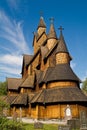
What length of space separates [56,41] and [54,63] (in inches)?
186

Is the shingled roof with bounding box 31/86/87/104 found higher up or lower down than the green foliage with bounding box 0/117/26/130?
higher up

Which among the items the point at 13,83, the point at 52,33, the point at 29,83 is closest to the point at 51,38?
the point at 52,33

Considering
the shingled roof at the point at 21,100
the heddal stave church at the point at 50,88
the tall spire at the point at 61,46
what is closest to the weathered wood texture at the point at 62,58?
the heddal stave church at the point at 50,88

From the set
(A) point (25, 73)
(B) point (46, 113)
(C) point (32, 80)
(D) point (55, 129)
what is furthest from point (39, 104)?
(A) point (25, 73)

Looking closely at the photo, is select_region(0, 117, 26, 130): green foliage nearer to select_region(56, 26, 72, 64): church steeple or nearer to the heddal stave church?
the heddal stave church

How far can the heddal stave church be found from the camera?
32125 millimetres

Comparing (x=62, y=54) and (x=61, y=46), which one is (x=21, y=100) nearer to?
(x=62, y=54)

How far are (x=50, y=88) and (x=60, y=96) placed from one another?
3.13m

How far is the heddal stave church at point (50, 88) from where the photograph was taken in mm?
32125

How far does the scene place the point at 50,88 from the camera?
35156 millimetres

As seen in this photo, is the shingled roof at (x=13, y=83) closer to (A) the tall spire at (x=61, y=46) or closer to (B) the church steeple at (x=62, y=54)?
(B) the church steeple at (x=62, y=54)

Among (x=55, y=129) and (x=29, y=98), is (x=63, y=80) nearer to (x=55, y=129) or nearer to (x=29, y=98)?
(x=29, y=98)


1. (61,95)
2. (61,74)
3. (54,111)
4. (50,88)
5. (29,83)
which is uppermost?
(61,74)

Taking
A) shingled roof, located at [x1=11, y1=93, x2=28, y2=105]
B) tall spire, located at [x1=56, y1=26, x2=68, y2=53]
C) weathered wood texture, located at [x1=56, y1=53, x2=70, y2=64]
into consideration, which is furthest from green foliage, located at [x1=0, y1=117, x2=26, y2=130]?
tall spire, located at [x1=56, y1=26, x2=68, y2=53]
